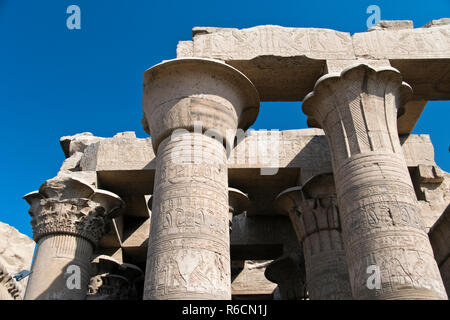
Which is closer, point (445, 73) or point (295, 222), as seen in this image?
point (445, 73)

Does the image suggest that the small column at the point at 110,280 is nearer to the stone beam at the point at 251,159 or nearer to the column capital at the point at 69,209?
the column capital at the point at 69,209

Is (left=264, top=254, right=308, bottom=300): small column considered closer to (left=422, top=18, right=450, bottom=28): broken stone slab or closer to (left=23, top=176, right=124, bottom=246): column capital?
(left=23, top=176, right=124, bottom=246): column capital

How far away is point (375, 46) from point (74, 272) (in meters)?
6.80

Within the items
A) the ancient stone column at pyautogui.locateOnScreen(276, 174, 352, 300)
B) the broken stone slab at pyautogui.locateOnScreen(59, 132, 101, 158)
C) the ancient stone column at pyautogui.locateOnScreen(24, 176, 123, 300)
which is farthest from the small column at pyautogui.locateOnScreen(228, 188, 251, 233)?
the broken stone slab at pyautogui.locateOnScreen(59, 132, 101, 158)

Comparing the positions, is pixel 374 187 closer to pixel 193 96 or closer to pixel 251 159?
pixel 193 96

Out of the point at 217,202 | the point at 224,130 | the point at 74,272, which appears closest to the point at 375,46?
the point at 224,130

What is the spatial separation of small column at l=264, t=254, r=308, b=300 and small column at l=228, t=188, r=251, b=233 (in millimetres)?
2022

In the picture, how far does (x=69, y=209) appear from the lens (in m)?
9.47

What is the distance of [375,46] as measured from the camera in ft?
28.6

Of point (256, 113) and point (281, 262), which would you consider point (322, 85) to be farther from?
point (281, 262)

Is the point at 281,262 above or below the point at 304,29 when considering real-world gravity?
below

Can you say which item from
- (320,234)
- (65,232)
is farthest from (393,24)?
(65,232)

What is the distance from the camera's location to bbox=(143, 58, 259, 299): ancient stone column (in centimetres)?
582
